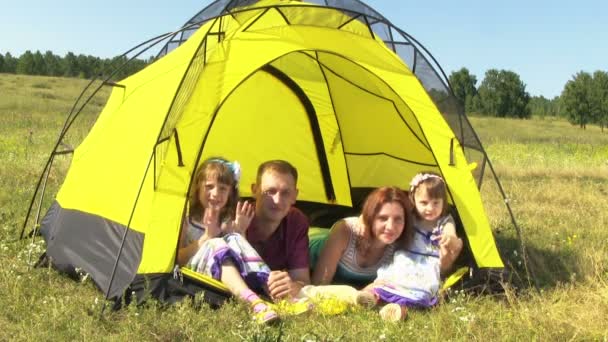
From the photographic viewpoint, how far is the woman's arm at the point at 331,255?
4684 mm

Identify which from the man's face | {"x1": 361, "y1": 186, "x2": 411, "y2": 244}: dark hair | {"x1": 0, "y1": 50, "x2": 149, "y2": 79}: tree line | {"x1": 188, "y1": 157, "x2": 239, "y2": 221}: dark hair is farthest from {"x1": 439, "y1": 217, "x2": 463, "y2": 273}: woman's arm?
{"x1": 0, "y1": 50, "x2": 149, "y2": 79}: tree line

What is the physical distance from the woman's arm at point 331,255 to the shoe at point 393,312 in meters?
0.65

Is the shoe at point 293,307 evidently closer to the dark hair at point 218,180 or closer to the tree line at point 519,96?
the dark hair at point 218,180

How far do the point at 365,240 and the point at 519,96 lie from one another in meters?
71.9

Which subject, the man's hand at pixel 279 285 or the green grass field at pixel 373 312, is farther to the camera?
the man's hand at pixel 279 285

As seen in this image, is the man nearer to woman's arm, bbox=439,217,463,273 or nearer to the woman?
the woman

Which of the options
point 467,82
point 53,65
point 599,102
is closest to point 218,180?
point 599,102

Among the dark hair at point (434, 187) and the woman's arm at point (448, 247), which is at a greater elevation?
the dark hair at point (434, 187)

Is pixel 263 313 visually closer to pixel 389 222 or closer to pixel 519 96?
pixel 389 222

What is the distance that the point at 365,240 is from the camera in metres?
4.76

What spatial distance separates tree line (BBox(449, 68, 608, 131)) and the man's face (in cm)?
6007

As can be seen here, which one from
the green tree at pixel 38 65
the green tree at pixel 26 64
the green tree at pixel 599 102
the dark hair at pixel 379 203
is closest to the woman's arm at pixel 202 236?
the dark hair at pixel 379 203

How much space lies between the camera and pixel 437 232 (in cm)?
484

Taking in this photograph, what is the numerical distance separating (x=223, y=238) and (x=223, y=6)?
1893 millimetres
